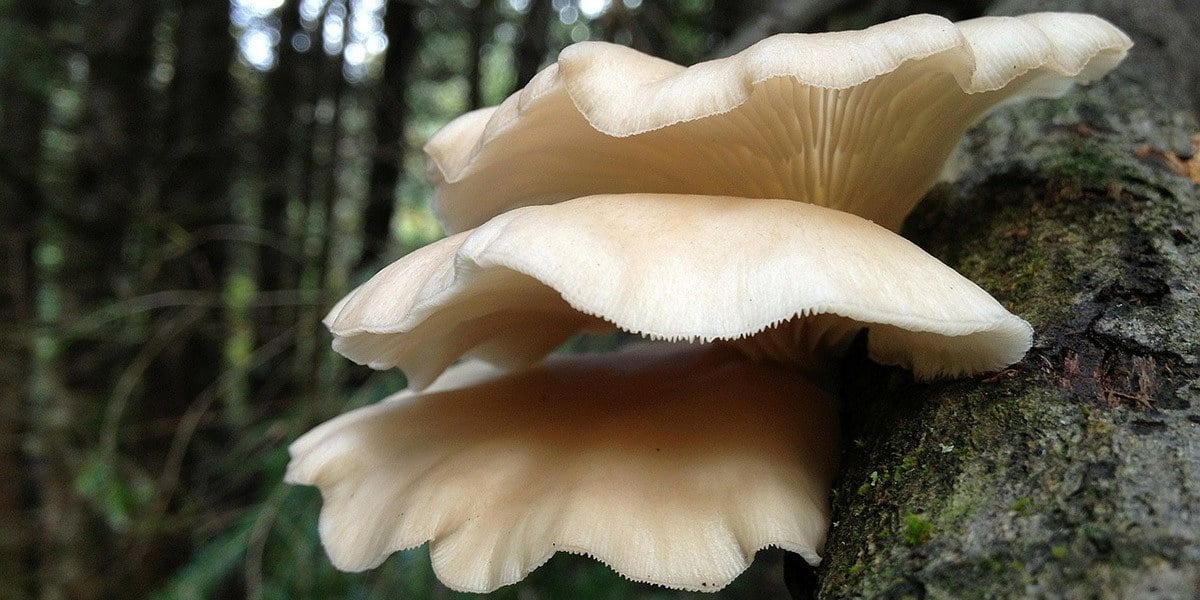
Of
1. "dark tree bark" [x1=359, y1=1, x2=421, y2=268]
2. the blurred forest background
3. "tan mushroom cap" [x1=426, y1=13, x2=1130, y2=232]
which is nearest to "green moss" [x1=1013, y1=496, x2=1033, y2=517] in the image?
"tan mushroom cap" [x1=426, y1=13, x2=1130, y2=232]

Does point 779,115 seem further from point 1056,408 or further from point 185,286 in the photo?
point 185,286

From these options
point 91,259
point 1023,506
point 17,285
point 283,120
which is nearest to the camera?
point 1023,506

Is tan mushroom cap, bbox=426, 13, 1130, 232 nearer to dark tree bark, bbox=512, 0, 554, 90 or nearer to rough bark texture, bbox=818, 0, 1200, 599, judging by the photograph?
rough bark texture, bbox=818, 0, 1200, 599

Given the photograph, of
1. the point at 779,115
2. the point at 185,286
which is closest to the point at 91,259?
the point at 185,286

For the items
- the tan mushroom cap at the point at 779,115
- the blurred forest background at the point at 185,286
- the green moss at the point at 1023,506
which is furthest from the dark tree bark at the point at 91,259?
the green moss at the point at 1023,506

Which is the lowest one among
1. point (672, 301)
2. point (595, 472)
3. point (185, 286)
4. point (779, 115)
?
point (185, 286)

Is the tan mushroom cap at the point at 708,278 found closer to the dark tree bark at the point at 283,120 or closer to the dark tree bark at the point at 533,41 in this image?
the dark tree bark at the point at 533,41

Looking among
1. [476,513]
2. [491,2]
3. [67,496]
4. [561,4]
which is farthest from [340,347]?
[561,4]
